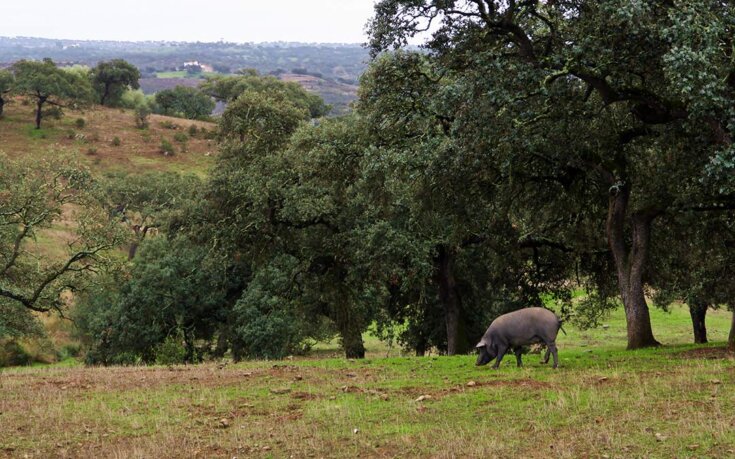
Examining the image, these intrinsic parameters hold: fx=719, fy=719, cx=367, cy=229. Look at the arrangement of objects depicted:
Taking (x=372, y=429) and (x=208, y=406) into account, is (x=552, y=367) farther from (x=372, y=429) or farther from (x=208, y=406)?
(x=208, y=406)

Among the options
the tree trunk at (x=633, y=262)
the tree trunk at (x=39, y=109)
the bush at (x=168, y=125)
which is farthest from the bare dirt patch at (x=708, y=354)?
the bush at (x=168, y=125)

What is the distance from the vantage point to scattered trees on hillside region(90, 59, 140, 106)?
17050 centimetres

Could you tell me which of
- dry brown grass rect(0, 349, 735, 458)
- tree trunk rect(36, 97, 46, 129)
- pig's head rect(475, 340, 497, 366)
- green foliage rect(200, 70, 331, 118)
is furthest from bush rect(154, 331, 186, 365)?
green foliage rect(200, 70, 331, 118)

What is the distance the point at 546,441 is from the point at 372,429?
11.5 ft

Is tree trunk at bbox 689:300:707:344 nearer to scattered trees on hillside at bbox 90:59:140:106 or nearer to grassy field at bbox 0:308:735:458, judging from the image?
grassy field at bbox 0:308:735:458

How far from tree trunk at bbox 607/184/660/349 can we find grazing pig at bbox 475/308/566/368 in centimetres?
386

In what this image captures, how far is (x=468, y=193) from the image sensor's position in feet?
79.3

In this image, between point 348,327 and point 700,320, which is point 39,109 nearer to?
point 348,327

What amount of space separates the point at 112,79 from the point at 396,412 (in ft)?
564

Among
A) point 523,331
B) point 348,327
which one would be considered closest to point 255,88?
point 348,327

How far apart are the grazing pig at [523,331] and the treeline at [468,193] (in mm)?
4214

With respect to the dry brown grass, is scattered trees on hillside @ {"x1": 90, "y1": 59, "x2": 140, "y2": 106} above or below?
above

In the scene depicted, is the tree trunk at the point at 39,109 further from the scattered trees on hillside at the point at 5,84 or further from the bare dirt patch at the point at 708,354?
the bare dirt patch at the point at 708,354

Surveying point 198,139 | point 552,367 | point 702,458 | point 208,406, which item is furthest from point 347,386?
point 198,139
